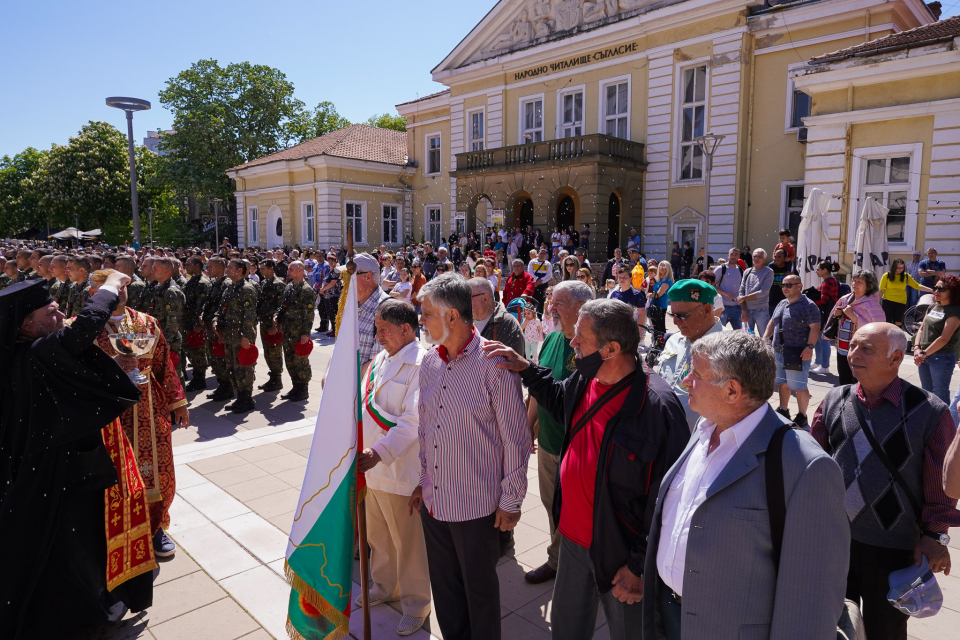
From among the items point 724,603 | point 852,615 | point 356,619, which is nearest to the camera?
point 724,603

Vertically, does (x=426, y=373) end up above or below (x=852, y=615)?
above

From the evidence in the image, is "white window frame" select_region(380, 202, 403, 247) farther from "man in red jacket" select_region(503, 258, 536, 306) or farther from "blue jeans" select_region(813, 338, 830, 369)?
"blue jeans" select_region(813, 338, 830, 369)

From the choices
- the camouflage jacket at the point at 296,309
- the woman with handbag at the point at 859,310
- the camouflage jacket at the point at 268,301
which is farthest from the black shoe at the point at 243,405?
the woman with handbag at the point at 859,310

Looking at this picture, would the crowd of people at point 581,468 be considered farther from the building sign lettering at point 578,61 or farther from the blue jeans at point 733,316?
the building sign lettering at point 578,61

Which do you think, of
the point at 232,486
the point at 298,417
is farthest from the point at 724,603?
the point at 298,417

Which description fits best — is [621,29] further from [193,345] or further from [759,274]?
[193,345]

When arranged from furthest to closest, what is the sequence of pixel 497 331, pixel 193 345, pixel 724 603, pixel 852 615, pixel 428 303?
pixel 193 345 → pixel 497 331 → pixel 428 303 → pixel 852 615 → pixel 724 603

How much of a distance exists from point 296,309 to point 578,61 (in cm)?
1908

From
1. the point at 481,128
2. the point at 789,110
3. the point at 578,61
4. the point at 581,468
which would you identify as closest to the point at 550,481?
the point at 581,468

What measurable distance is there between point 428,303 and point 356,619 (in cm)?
207

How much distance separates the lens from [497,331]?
4770mm

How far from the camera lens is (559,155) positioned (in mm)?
A: 22281

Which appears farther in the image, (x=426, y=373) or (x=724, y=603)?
(x=426, y=373)

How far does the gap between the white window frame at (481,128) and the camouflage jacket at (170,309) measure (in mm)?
20616
